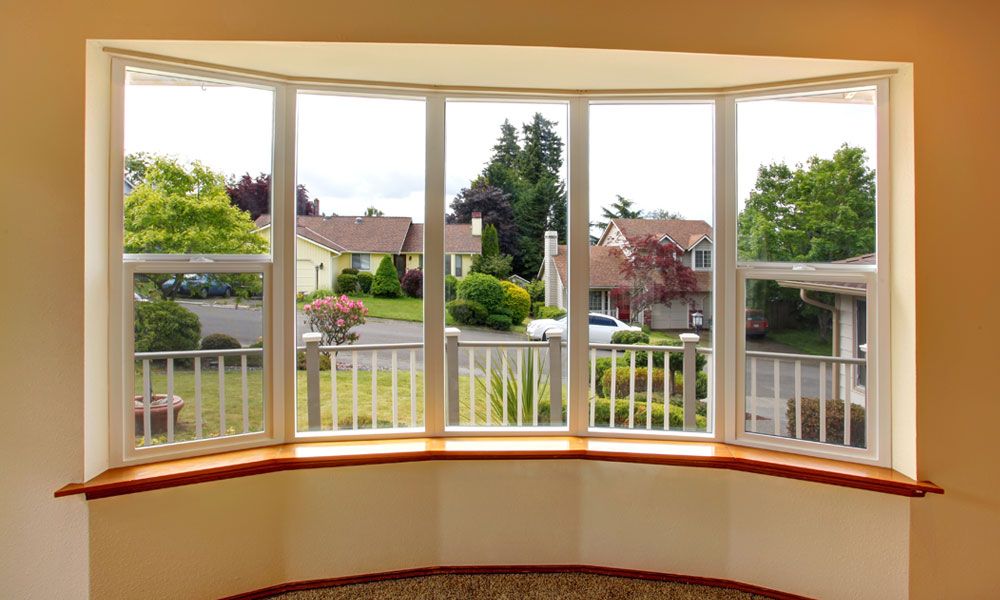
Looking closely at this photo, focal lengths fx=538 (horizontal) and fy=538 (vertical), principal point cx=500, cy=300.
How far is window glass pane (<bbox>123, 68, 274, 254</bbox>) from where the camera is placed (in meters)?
2.10

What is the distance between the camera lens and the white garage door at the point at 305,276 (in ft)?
7.67

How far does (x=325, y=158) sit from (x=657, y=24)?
1450 mm

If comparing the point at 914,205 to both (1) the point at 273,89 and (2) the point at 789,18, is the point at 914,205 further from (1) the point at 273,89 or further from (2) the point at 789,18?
(1) the point at 273,89

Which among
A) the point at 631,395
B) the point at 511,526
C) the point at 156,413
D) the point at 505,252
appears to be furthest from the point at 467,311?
the point at 156,413

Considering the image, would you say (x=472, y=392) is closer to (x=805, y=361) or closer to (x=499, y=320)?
(x=499, y=320)

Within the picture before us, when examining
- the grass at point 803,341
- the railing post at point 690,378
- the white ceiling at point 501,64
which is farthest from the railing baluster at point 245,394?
the grass at point 803,341

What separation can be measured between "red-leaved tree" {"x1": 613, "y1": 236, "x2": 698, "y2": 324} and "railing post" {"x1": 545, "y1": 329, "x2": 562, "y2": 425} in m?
0.33

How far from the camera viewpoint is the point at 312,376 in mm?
2371

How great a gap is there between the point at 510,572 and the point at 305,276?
155 cm

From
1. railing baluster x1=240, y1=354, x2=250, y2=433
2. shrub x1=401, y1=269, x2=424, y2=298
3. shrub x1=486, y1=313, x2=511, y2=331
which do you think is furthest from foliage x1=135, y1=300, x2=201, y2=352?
shrub x1=486, y1=313, x2=511, y2=331

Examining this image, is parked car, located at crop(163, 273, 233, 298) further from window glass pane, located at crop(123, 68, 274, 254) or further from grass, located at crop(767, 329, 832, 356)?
grass, located at crop(767, 329, 832, 356)

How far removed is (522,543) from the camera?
2.31 metres

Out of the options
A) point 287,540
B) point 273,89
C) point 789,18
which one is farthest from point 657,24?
point 287,540

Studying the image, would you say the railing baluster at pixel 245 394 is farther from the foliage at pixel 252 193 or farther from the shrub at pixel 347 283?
the foliage at pixel 252 193
